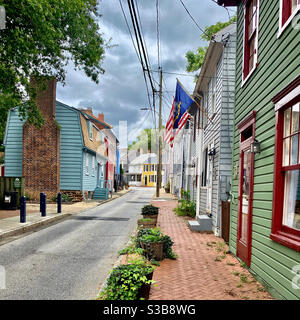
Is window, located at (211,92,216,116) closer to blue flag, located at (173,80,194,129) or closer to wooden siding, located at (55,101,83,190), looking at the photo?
blue flag, located at (173,80,194,129)

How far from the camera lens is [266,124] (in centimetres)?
560

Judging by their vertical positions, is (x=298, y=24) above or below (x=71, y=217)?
above

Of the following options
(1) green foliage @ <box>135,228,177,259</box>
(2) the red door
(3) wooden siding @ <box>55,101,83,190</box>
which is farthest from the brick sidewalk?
(3) wooden siding @ <box>55,101,83,190</box>

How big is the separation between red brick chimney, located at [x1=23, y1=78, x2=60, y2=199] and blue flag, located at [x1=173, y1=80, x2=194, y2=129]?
10.8 meters

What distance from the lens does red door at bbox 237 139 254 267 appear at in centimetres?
623

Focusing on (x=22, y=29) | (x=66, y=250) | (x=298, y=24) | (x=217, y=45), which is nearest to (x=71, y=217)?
(x=66, y=250)

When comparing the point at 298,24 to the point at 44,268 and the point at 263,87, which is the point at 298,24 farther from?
the point at 44,268

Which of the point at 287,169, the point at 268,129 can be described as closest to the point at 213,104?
the point at 268,129

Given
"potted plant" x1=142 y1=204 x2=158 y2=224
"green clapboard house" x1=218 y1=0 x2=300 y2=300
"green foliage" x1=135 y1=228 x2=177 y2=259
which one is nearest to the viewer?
"green clapboard house" x1=218 y1=0 x2=300 y2=300

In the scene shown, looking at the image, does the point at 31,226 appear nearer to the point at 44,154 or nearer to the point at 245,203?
the point at 245,203

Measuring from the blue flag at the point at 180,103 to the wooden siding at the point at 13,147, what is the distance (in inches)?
529

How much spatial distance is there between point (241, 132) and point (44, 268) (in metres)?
5.24

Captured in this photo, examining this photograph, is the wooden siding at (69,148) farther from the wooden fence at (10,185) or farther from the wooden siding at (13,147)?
the wooden fence at (10,185)

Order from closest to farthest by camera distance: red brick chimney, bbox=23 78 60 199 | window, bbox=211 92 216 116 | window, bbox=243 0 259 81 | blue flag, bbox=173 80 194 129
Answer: window, bbox=243 0 259 81 → blue flag, bbox=173 80 194 129 → window, bbox=211 92 216 116 → red brick chimney, bbox=23 78 60 199
